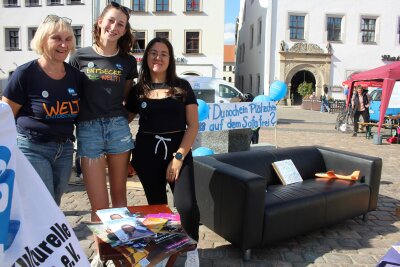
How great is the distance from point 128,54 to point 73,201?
2.89 metres

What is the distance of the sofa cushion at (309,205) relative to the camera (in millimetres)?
3510

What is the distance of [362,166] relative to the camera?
458 cm

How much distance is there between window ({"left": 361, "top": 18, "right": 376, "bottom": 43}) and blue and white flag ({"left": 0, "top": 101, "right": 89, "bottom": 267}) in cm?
3085

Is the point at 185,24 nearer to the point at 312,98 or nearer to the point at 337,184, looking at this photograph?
the point at 312,98

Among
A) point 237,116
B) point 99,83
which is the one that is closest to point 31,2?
point 237,116

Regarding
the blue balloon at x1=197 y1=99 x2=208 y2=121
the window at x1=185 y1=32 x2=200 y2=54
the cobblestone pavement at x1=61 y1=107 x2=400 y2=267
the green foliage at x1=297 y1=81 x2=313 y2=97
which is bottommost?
the cobblestone pavement at x1=61 y1=107 x2=400 y2=267

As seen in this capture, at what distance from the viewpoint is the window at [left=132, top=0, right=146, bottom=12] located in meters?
27.1

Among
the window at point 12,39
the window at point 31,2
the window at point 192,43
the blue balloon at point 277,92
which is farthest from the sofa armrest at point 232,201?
the window at point 12,39

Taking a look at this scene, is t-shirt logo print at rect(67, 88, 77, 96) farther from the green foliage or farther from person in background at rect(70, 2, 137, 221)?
the green foliage

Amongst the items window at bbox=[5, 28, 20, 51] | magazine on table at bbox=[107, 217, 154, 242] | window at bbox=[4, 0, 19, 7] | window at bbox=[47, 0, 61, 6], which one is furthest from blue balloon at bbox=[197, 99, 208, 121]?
window at bbox=[4, 0, 19, 7]

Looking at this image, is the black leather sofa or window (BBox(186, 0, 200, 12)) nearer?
the black leather sofa

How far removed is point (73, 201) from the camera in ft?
16.7

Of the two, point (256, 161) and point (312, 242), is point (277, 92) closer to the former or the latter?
point (256, 161)

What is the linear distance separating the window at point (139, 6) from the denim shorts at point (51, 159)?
1034 inches
